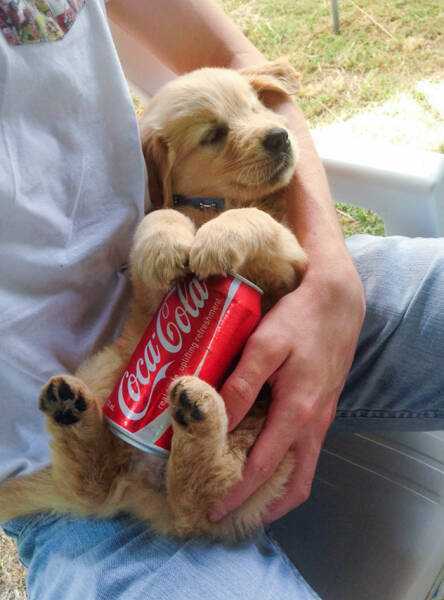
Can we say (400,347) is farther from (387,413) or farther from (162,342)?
(162,342)

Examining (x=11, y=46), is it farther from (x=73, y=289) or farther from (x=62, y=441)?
(x=62, y=441)

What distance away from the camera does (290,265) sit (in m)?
1.16

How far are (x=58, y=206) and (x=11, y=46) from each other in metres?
0.28

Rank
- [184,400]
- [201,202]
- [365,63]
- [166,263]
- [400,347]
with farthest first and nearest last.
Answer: [365,63]
[201,202]
[400,347]
[166,263]
[184,400]

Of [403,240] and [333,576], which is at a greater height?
[403,240]

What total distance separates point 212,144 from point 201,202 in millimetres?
141


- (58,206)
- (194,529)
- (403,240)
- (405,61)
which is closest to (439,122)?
(405,61)

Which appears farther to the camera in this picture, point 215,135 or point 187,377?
point 215,135

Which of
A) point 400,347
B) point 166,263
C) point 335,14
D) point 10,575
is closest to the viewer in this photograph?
point 166,263

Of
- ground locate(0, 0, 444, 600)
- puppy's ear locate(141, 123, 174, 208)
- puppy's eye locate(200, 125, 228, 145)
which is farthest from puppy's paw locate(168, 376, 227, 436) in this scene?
ground locate(0, 0, 444, 600)

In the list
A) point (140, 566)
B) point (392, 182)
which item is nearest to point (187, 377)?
point (140, 566)

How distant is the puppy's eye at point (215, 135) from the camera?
4.32ft

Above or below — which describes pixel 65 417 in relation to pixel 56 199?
below

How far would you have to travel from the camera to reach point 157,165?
1323 mm
